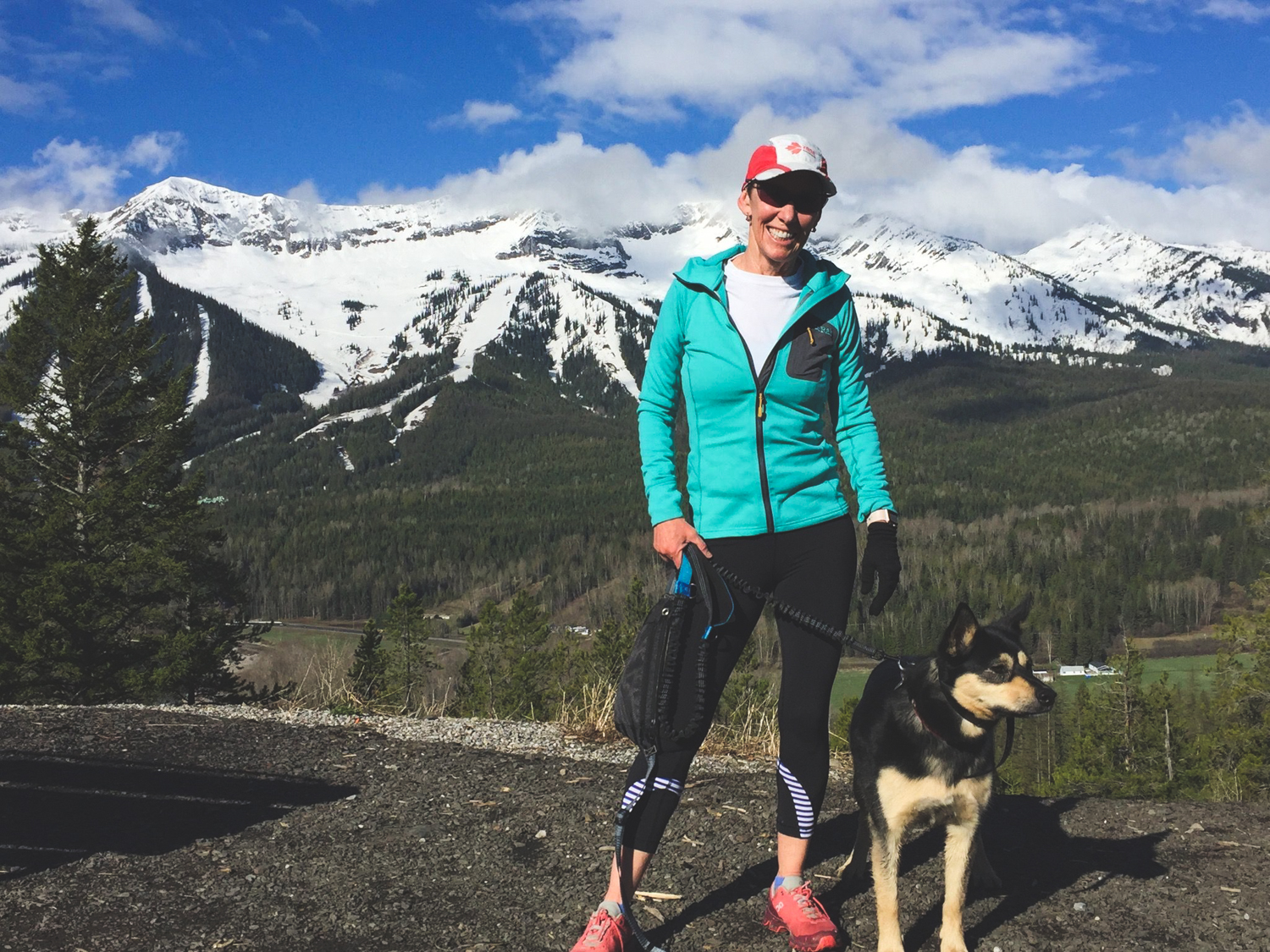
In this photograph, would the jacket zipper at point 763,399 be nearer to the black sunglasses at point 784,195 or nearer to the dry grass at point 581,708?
the black sunglasses at point 784,195

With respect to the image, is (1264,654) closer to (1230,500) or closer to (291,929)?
(291,929)

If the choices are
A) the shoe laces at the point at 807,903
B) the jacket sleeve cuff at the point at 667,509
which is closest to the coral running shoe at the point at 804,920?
the shoe laces at the point at 807,903

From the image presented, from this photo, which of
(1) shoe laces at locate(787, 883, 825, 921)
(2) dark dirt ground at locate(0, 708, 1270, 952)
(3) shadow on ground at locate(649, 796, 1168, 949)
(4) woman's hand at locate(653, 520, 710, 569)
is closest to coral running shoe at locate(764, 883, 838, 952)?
(1) shoe laces at locate(787, 883, 825, 921)

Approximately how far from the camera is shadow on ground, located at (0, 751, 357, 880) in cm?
467

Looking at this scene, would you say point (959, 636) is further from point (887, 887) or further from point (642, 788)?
point (642, 788)

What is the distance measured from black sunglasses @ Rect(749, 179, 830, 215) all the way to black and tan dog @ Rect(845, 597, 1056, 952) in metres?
1.67

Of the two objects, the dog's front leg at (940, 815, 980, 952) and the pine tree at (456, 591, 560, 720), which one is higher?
the dog's front leg at (940, 815, 980, 952)

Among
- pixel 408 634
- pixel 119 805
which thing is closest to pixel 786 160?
pixel 119 805

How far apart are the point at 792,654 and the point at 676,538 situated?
0.69m

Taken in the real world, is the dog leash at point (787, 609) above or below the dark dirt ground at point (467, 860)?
above

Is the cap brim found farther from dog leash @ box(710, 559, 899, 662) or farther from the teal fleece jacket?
dog leash @ box(710, 559, 899, 662)

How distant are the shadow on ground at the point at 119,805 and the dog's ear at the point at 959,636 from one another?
380cm

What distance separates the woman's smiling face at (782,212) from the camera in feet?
11.6

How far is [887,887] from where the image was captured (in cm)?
365
